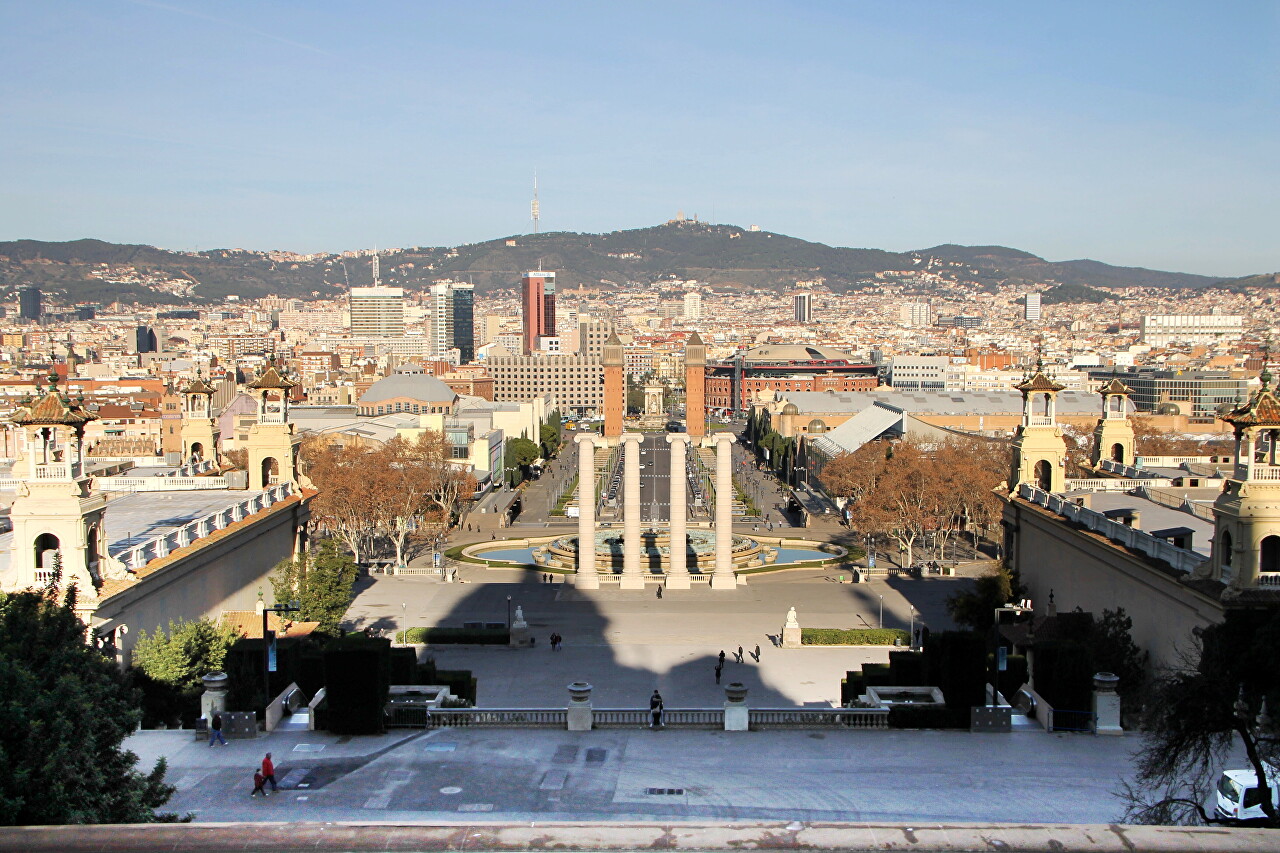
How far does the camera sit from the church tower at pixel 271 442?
42.7 meters

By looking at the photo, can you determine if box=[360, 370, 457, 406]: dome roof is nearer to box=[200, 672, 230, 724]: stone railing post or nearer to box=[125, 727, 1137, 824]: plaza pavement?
box=[200, 672, 230, 724]: stone railing post

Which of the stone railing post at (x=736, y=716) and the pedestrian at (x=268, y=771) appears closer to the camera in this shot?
the pedestrian at (x=268, y=771)

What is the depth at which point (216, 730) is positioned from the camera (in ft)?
68.4

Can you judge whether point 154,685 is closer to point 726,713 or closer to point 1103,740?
point 726,713

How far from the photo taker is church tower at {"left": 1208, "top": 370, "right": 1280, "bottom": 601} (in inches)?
919

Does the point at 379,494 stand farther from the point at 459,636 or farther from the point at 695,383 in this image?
the point at 695,383

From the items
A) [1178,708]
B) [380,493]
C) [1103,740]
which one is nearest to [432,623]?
[380,493]

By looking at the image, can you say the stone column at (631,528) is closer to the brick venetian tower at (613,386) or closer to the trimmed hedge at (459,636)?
the trimmed hedge at (459,636)

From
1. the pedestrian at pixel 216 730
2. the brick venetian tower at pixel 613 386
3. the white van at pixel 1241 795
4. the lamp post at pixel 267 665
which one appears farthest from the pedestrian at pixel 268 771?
the brick venetian tower at pixel 613 386

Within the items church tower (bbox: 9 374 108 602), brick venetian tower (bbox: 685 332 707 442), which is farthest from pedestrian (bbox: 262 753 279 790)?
brick venetian tower (bbox: 685 332 707 442)

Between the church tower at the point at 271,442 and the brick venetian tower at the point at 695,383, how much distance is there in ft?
332

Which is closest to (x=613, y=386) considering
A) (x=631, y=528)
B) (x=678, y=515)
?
(x=631, y=528)

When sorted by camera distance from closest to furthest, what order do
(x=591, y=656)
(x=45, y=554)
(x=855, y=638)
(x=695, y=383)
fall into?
(x=45, y=554) < (x=591, y=656) < (x=855, y=638) < (x=695, y=383)

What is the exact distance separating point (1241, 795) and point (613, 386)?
126626 millimetres
